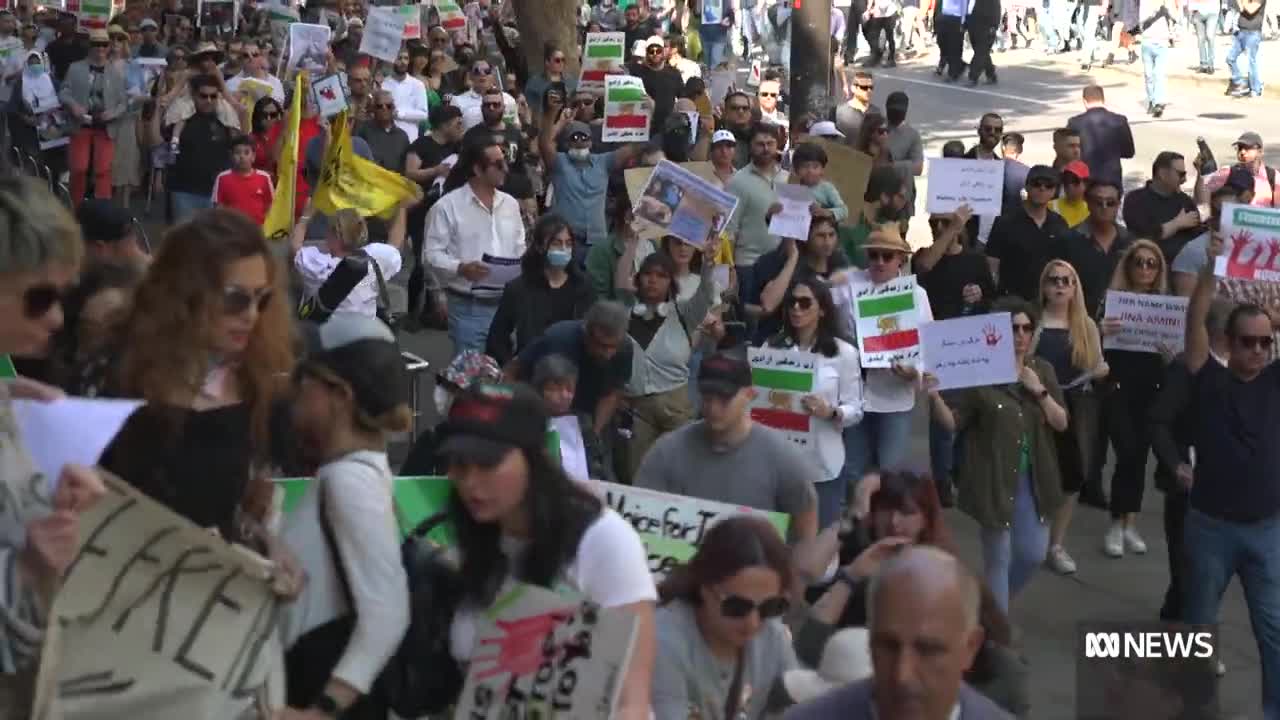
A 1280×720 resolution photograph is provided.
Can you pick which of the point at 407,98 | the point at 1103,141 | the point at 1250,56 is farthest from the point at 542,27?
the point at 1250,56

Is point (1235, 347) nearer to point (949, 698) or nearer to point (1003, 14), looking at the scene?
point (949, 698)

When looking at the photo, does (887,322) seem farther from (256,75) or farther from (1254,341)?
(256,75)

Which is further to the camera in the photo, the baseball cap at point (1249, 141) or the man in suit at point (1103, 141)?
the man in suit at point (1103, 141)

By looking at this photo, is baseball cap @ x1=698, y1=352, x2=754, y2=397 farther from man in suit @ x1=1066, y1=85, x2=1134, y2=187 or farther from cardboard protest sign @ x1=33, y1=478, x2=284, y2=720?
man in suit @ x1=1066, y1=85, x2=1134, y2=187

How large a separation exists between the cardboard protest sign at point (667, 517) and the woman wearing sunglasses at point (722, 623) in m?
1.82

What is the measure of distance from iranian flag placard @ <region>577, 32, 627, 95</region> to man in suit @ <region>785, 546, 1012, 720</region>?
14.0 metres

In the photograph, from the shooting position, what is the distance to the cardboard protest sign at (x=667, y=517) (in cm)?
663

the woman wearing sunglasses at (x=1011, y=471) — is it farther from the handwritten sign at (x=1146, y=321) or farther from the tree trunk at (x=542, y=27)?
the tree trunk at (x=542, y=27)

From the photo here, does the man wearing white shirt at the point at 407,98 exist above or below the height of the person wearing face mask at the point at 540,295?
below

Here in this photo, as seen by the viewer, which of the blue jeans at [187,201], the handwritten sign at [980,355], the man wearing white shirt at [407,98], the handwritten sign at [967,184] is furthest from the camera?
the man wearing white shirt at [407,98]

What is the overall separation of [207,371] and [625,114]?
11313 millimetres

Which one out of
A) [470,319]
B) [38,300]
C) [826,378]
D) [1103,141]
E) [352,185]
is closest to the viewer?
[38,300]

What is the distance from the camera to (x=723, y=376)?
23.1ft

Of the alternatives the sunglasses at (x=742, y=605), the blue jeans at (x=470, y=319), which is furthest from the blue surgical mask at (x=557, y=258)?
the sunglasses at (x=742, y=605)
